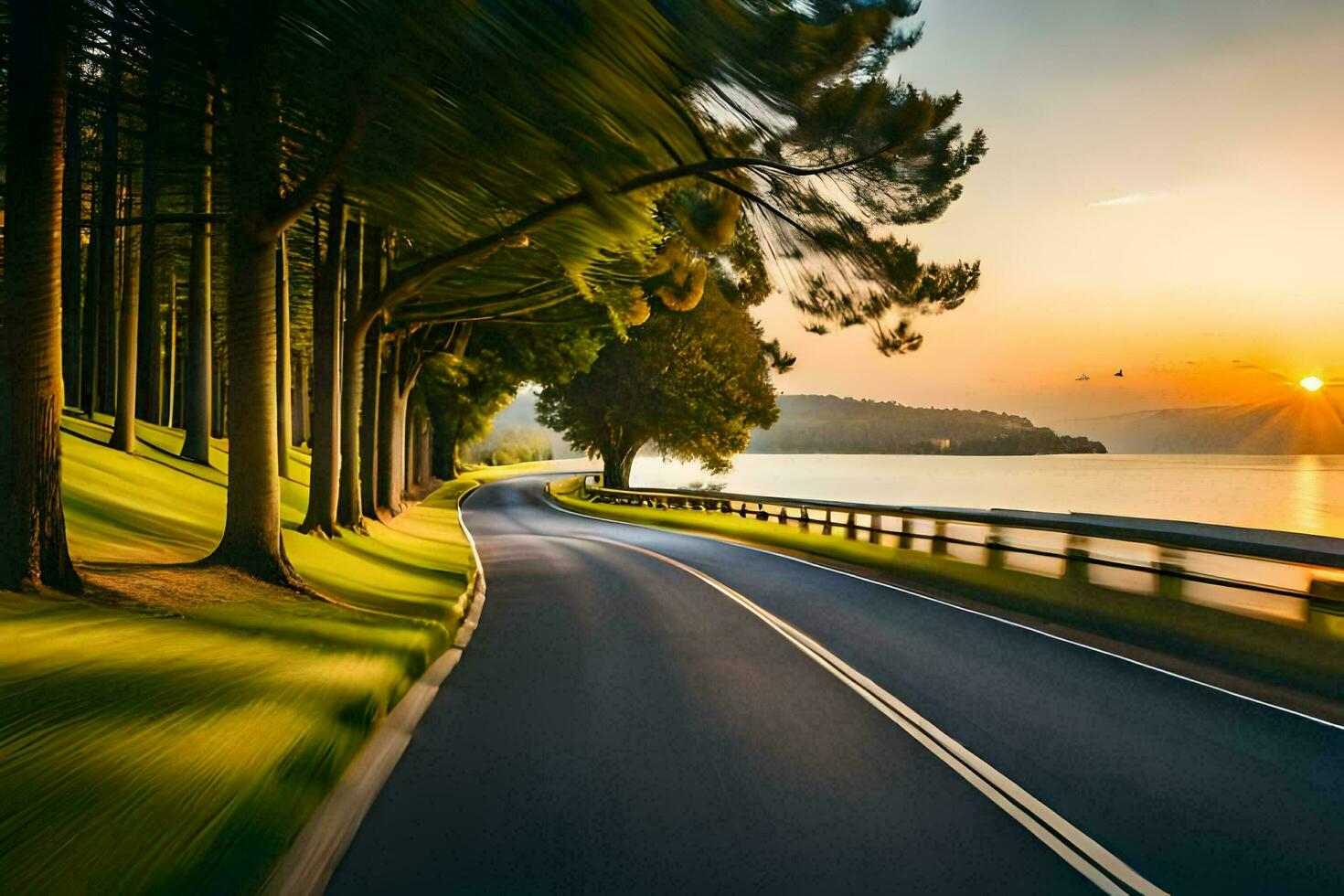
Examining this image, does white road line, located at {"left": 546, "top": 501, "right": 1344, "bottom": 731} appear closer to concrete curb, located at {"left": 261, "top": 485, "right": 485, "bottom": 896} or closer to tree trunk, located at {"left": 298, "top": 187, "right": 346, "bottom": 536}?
concrete curb, located at {"left": 261, "top": 485, "right": 485, "bottom": 896}

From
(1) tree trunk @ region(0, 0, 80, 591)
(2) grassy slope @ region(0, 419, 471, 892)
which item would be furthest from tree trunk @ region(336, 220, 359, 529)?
(1) tree trunk @ region(0, 0, 80, 591)

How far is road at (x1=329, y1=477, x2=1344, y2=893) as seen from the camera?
177 inches

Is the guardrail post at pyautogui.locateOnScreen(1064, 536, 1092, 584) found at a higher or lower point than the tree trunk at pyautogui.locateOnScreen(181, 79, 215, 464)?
lower

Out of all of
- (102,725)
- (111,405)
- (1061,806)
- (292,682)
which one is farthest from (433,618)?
(111,405)

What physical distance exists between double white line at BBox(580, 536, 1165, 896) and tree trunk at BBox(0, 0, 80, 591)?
6.92 m

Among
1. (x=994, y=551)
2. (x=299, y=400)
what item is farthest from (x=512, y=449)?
(x=994, y=551)

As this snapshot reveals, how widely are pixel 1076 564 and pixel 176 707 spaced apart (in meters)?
12.6

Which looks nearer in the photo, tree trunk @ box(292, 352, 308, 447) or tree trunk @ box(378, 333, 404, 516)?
tree trunk @ box(378, 333, 404, 516)

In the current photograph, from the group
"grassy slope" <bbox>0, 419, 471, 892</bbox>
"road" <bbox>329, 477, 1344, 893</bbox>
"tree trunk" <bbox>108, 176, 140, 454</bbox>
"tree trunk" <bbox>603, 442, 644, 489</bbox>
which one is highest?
"tree trunk" <bbox>108, 176, 140, 454</bbox>

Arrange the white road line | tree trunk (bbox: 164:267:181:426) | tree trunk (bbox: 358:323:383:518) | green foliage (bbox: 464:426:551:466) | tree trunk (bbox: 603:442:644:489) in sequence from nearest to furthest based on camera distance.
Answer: the white road line
tree trunk (bbox: 358:323:383:518)
tree trunk (bbox: 164:267:181:426)
tree trunk (bbox: 603:442:644:489)
green foliage (bbox: 464:426:551:466)

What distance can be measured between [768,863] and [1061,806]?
6.15 feet

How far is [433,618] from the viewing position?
11531 mm

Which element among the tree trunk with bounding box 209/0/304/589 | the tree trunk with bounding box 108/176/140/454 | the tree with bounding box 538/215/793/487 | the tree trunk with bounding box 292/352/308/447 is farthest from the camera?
the tree trunk with bounding box 292/352/308/447

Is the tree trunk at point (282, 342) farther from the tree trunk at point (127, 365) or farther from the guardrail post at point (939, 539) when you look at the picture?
the guardrail post at point (939, 539)
